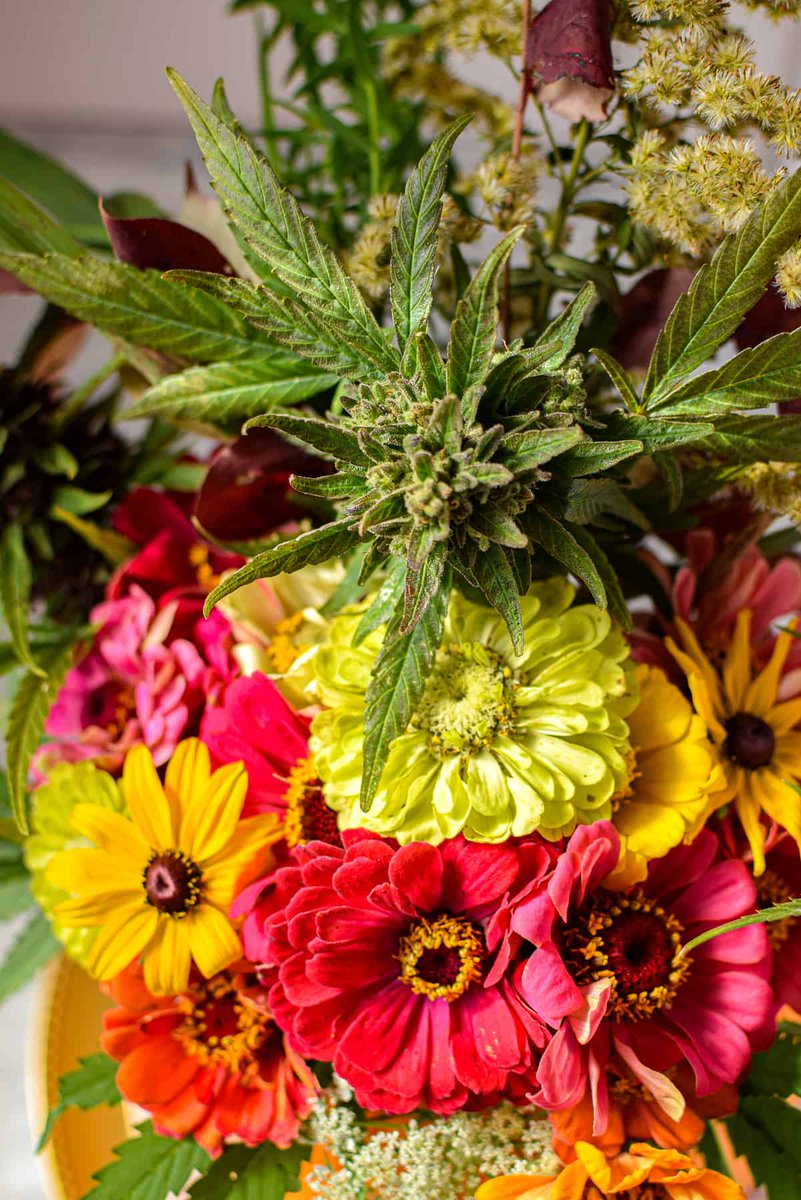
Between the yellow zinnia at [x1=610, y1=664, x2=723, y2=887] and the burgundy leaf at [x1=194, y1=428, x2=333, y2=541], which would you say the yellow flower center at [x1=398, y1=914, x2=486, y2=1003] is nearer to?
the yellow zinnia at [x1=610, y1=664, x2=723, y2=887]

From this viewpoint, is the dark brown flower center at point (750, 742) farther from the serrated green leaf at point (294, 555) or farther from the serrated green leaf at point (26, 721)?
the serrated green leaf at point (26, 721)

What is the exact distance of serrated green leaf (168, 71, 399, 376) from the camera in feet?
1.24

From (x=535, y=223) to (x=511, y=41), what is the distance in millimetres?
89

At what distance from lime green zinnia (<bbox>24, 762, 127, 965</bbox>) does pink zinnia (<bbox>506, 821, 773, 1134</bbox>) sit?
0.70ft

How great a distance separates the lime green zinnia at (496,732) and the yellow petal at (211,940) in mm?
83

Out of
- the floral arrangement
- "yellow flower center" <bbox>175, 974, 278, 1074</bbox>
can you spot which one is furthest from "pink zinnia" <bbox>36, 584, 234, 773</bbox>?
"yellow flower center" <bbox>175, 974, 278, 1074</bbox>

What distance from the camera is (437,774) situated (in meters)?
0.40

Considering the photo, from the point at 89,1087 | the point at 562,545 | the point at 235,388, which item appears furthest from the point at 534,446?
the point at 89,1087

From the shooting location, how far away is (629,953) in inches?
16.1

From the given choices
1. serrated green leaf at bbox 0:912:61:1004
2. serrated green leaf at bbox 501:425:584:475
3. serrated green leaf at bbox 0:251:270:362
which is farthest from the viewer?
serrated green leaf at bbox 0:912:61:1004

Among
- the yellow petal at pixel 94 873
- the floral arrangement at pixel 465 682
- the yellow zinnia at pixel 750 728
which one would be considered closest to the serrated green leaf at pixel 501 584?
the floral arrangement at pixel 465 682

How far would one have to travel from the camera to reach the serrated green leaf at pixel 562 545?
36 centimetres

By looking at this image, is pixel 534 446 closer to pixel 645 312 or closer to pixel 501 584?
pixel 501 584

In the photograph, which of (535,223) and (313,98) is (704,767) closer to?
(535,223)
